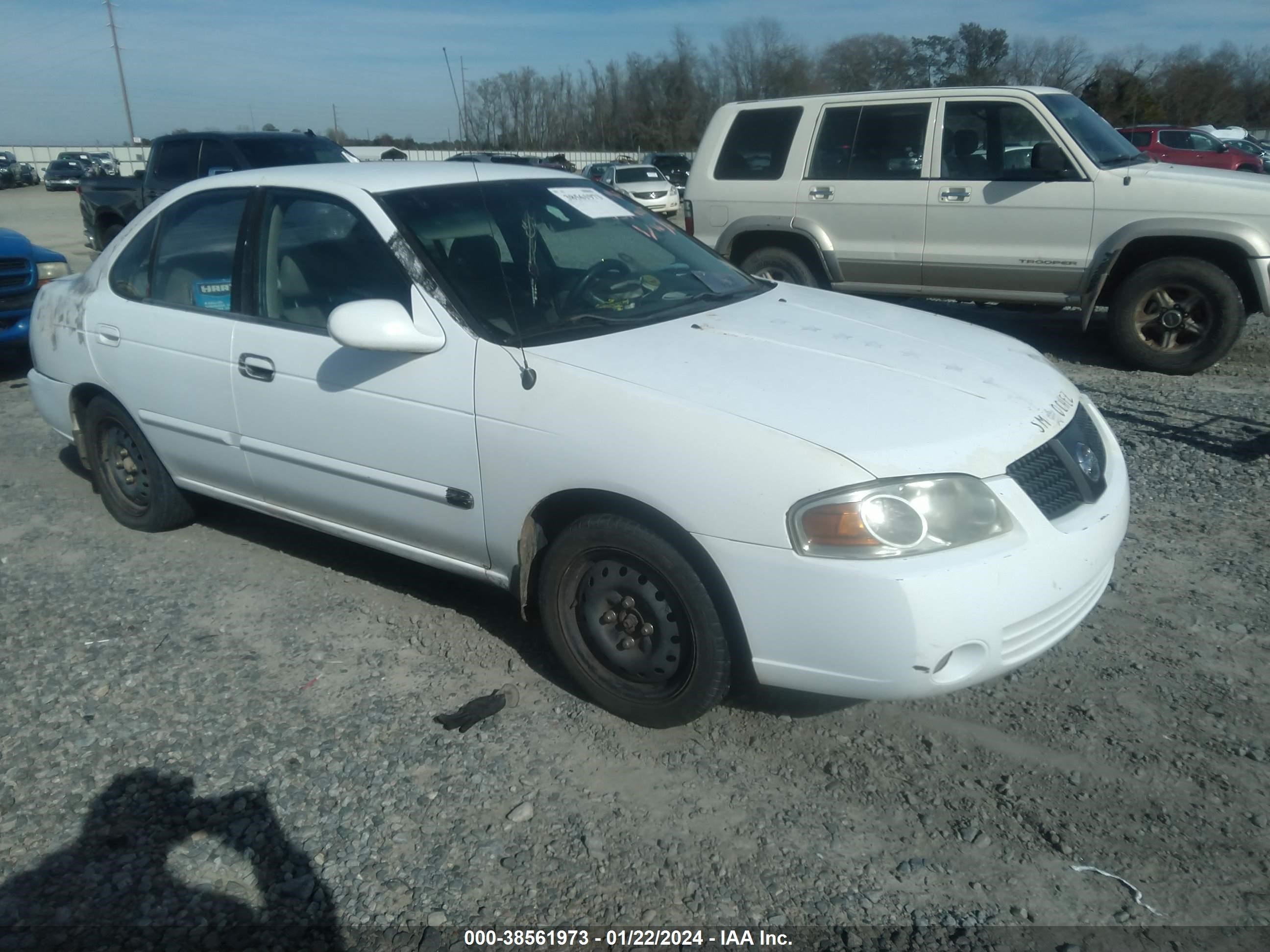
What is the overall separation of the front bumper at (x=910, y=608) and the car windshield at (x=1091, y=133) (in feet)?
18.2

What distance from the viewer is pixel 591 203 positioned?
436 cm

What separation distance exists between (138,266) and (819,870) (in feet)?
12.7

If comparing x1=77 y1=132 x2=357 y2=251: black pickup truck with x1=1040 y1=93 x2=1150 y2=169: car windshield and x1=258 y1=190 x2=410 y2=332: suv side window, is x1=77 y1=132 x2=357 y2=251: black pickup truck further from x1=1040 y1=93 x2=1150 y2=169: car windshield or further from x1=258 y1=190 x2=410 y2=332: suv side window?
x1=258 y1=190 x2=410 y2=332: suv side window

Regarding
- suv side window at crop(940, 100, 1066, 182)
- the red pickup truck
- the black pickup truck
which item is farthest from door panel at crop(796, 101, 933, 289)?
the red pickup truck

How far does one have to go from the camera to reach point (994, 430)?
299 cm

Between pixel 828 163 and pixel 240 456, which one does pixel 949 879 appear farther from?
A: pixel 828 163

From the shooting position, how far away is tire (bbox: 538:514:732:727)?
3016 mm

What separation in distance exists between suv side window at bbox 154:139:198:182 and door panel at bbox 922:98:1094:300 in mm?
8711

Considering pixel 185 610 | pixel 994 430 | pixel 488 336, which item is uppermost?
pixel 488 336

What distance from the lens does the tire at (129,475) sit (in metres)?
4.81

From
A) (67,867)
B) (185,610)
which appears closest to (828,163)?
(185,610)

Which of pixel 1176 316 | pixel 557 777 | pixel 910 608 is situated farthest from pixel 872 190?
pixel 557 777

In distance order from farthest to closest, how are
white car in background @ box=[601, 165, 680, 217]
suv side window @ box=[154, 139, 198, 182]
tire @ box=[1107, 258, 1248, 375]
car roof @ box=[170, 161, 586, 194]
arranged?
white car in background @ box=[601, 165, 680, 217] < suv side window @ box=[154, 139, 198, 182] < tire @ box=[1107, 258, 1248, 375] < car roof @ box=[170, 161, 586, 194]

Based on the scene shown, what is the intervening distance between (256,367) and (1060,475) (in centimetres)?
289
